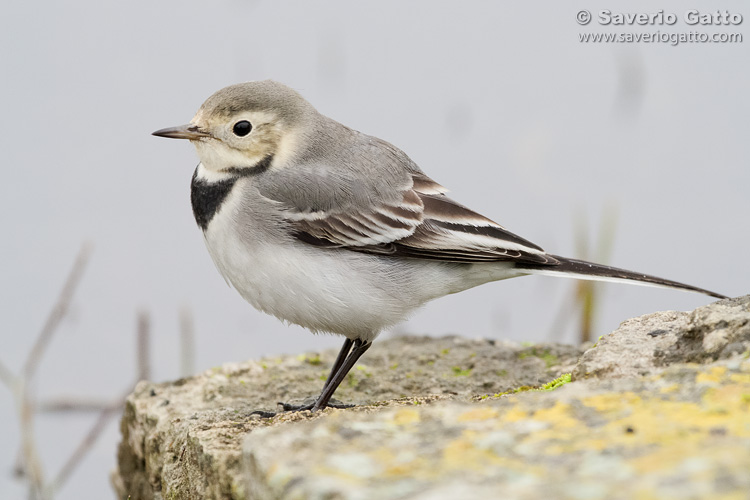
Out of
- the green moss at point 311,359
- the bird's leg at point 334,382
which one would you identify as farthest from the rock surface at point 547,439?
the green moss at point 311,359

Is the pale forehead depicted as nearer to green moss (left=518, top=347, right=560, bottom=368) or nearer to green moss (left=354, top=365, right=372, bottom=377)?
green moss (left=354, top=365, right=372, bottom=377)

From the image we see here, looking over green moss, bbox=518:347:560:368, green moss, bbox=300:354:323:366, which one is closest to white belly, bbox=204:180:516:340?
green moss, bbox=518:347:560:368

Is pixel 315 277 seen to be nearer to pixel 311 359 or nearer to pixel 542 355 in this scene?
pixel 311 359

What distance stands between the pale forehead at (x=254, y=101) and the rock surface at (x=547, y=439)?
2.09m

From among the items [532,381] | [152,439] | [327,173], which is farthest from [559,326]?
[152,439]

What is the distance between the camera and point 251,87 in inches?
238

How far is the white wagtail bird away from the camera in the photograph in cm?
562

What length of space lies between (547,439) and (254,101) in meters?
3.61

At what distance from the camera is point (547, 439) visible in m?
3.19

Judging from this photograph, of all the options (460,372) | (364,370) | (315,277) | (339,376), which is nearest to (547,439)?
(315,277)

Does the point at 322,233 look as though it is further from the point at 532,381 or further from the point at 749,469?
the point at 749,469

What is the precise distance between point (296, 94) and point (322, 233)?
3.98 feet

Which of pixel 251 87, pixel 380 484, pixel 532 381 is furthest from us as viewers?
pixel 532 381

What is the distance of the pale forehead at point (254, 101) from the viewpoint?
595cm
